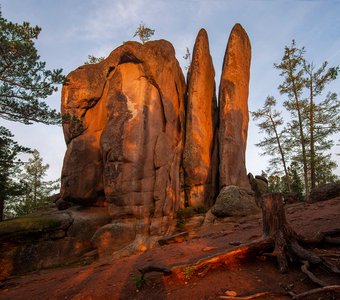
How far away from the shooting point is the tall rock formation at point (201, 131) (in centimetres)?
1955

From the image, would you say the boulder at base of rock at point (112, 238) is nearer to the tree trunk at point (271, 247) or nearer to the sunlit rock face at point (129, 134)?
the sunlit rock face at point (129, 134)

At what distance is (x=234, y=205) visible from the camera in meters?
15.6

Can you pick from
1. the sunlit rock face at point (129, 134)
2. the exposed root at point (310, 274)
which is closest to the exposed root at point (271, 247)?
the exposed root at point (310, 274)

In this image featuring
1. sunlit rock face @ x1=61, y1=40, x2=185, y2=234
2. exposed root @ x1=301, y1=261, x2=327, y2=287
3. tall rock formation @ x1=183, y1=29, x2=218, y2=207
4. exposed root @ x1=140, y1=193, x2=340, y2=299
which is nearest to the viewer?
exposed root @ x1=301, y1=261, x2=327, y2=287

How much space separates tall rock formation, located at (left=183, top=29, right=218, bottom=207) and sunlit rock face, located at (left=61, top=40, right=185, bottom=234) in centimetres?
87

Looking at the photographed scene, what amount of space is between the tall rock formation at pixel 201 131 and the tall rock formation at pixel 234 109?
1144 mm

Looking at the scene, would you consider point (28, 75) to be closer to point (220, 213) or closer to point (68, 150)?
point (68, 150)

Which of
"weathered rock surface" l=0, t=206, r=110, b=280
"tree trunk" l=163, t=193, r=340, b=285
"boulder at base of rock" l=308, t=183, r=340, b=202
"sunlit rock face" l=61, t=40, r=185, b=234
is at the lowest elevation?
"weathered rock surface" l=0, t=206, r=110, b=280

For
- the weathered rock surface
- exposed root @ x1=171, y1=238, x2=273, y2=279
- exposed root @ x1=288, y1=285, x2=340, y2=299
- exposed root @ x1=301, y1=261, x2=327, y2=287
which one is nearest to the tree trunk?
exposed root @ x1=171, y1=238, x2=273, y2=279

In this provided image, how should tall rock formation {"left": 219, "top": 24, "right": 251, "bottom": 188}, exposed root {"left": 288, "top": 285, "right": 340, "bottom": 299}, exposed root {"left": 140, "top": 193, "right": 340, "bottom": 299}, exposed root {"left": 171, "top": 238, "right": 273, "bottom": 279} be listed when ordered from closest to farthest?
exposed root {"left": 288, "top": 285, "right": 340, "bottom": 299}
exposed root {"left": 140, "top": 193, "right": 340, "bottom": 299}
exposed root {"left": 171, "top": 238, "right": 273, "bottom": 279}
tall rock formation {"left": 219, "top": 24, "right": 251, "bottom": 188}

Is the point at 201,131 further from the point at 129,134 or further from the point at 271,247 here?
the point at 271,247

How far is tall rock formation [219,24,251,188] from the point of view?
1977 cm

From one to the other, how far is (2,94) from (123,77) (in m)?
10.1

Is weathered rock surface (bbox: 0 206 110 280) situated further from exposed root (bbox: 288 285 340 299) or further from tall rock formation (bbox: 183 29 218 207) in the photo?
exposed root (bbox: 288 285 340 299)
